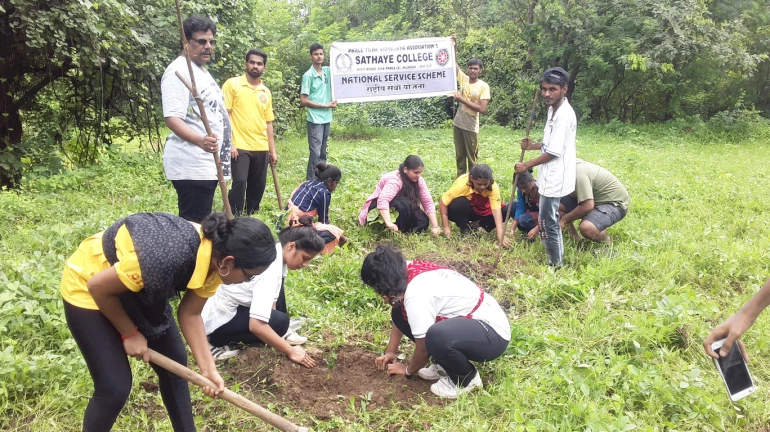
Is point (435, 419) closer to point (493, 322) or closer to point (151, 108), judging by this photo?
point (493, 322)

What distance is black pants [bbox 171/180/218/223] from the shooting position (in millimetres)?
3508

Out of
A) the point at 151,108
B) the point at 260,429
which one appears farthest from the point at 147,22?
the point at 260,429

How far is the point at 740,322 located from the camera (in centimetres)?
190

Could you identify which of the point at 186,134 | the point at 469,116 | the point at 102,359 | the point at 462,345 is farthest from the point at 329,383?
the point at 469,116

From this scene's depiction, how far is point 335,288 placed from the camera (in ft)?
12.7

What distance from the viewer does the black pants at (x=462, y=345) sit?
2.60m

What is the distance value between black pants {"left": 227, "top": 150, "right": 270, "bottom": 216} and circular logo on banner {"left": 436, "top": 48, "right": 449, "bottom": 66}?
3.41 meters

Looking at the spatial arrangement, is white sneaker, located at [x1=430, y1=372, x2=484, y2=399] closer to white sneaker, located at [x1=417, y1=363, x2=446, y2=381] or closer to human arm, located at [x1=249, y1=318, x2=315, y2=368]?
white sneaker, located at [x1=417, y1=363, x2=446, y2=381]

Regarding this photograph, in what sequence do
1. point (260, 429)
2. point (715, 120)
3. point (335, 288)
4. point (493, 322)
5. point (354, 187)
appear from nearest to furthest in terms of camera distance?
point (260, 429) → point (493, 322) → point (335, 288) → point (354, 187) → point (715, 120)

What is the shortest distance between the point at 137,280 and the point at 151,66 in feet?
19.2

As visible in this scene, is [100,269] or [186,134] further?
[186,134]

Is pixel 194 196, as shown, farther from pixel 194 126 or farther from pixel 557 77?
pixel 557 77

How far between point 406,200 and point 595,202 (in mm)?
1759

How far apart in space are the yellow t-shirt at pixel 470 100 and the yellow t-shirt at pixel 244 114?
2.62 metres
